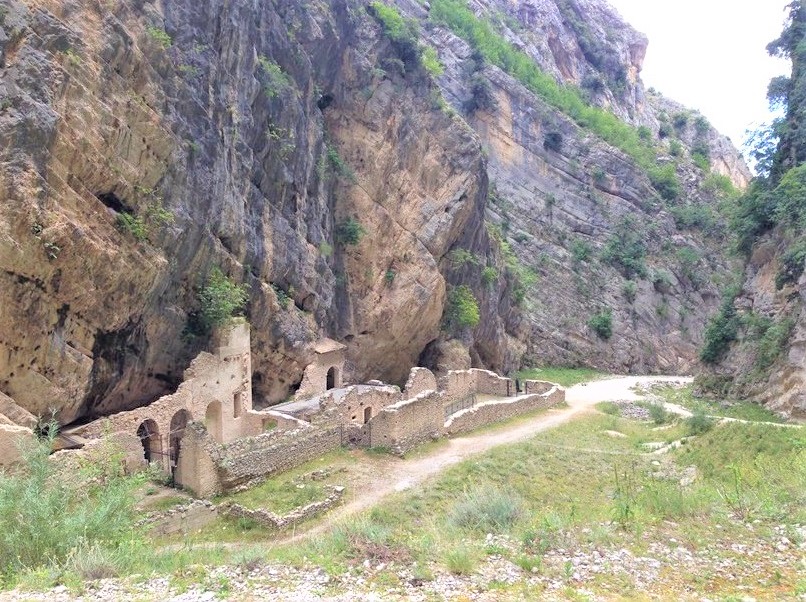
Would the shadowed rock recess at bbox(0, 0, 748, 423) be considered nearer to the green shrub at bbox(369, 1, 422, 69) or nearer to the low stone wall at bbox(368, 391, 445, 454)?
the green shrub at bbox(369, 1, 422, 69)

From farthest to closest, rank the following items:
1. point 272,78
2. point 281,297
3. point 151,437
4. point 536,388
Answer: point 536,388 → point 272,78 → point 281,297 → point 151,437

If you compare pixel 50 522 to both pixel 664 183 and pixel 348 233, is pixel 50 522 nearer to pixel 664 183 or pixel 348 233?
pixel 348 233

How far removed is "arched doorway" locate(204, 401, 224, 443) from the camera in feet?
68.1

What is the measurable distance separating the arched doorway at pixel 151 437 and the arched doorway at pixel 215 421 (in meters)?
2.51

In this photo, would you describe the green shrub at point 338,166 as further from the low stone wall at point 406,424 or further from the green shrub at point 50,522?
the green shrub at point 50,522

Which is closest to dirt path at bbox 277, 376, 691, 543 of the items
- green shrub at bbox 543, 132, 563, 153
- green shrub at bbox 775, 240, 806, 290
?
green shrub at bbox 775, 240, 806, 290

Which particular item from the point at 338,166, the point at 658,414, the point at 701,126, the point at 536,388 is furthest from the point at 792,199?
the point at 701,126

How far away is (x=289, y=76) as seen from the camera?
89.6 feet

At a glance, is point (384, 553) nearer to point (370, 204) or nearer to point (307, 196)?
point (307, 196)

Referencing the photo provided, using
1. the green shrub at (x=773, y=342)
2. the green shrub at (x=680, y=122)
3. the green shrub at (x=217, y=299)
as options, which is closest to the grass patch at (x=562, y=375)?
the green shrub at (x=773, y=342)

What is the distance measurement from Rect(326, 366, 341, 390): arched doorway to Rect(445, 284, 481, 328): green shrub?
10049 millimetres

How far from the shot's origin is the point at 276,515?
14.3m

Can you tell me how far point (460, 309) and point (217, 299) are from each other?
695 inches

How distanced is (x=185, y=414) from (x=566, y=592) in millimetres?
15698
